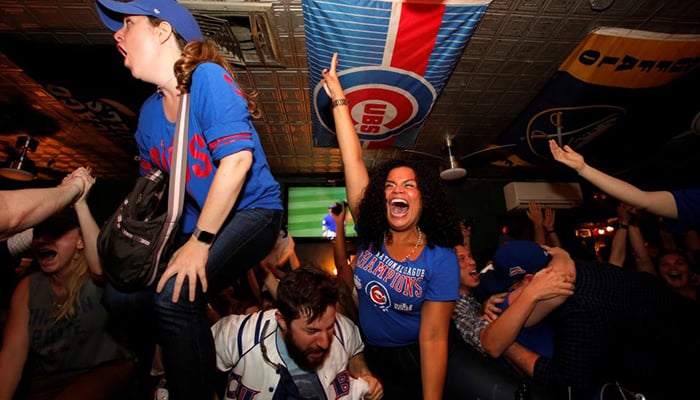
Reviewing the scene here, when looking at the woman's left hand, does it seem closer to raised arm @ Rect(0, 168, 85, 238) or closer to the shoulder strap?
the shoulder strap

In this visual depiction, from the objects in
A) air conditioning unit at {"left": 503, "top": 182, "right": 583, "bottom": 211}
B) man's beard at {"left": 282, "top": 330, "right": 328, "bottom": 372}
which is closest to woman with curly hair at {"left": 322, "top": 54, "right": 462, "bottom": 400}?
man's beard at {"left": 282, "top": 330, "right": 328, "bottom": 372}

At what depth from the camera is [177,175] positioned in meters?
1.14

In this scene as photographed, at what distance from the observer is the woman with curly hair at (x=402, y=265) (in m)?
1.77

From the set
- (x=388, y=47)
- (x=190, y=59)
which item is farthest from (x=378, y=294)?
(x=388, y=47)

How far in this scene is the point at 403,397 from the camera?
2.13 m

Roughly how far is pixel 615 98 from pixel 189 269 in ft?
16.9

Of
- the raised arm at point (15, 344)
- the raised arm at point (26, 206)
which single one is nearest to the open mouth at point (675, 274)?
the raised arm at point (26, 206)

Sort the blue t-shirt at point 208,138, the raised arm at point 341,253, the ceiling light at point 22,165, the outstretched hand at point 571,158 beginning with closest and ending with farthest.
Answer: the blue t-shirt at point 208,138 → the outstretched hand at point 571,158 → the raised arm at point 341,253 → the ceiling light at point 22,165

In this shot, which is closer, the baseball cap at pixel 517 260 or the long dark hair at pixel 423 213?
the long dark hair at pixel 423 213

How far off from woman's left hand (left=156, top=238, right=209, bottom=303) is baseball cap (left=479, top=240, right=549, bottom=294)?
2.02 metres

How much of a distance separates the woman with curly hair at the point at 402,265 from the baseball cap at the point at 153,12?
815 millimetres

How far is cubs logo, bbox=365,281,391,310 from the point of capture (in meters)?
1.87

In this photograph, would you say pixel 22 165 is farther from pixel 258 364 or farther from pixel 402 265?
pixel 402 265

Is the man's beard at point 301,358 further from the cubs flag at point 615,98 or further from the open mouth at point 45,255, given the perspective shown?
the cubs flag at point 615,98
